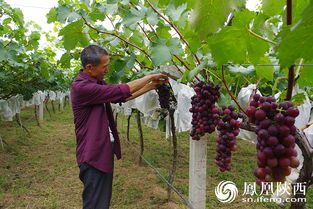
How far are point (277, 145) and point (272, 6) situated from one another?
1.39 feet

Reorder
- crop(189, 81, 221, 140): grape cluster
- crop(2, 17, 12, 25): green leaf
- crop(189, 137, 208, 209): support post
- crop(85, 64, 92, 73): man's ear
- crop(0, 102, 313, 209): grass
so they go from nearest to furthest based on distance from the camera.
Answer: crop(189, 81, 221, 140): grape cluster < crop(189, 137, 208, 209): support post < crop(85, 64, 92, 73): man's ear < crop(2, 17, 12, 25): green leaf < crop(0, 102, 313, 209): grass

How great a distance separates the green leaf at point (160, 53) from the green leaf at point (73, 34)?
753mm

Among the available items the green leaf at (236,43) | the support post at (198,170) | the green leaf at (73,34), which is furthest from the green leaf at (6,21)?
the green leaf at (236,43)

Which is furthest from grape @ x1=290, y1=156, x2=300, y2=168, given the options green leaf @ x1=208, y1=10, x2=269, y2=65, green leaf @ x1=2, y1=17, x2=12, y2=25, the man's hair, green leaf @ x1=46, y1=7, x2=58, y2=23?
green leaf @ x1=2, y1=17, x2=12, y2=25

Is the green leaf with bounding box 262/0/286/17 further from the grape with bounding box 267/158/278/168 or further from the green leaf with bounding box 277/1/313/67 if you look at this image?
the grape with bounding box 267/158/278/168

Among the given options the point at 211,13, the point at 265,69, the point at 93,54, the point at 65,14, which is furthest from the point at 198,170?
the point at 211,13

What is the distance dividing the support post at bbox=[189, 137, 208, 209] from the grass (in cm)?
155

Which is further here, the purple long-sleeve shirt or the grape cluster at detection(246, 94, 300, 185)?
the purple long-sleeve shirt

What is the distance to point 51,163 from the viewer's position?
5.84m

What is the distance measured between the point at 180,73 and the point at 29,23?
156 inches

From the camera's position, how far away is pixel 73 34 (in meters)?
2.11

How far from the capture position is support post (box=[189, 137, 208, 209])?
2.07 metres

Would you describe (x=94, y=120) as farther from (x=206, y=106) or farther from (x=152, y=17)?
(x=206, y=106)

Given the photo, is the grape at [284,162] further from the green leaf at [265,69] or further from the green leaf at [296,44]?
the green leaf at [265,69]
